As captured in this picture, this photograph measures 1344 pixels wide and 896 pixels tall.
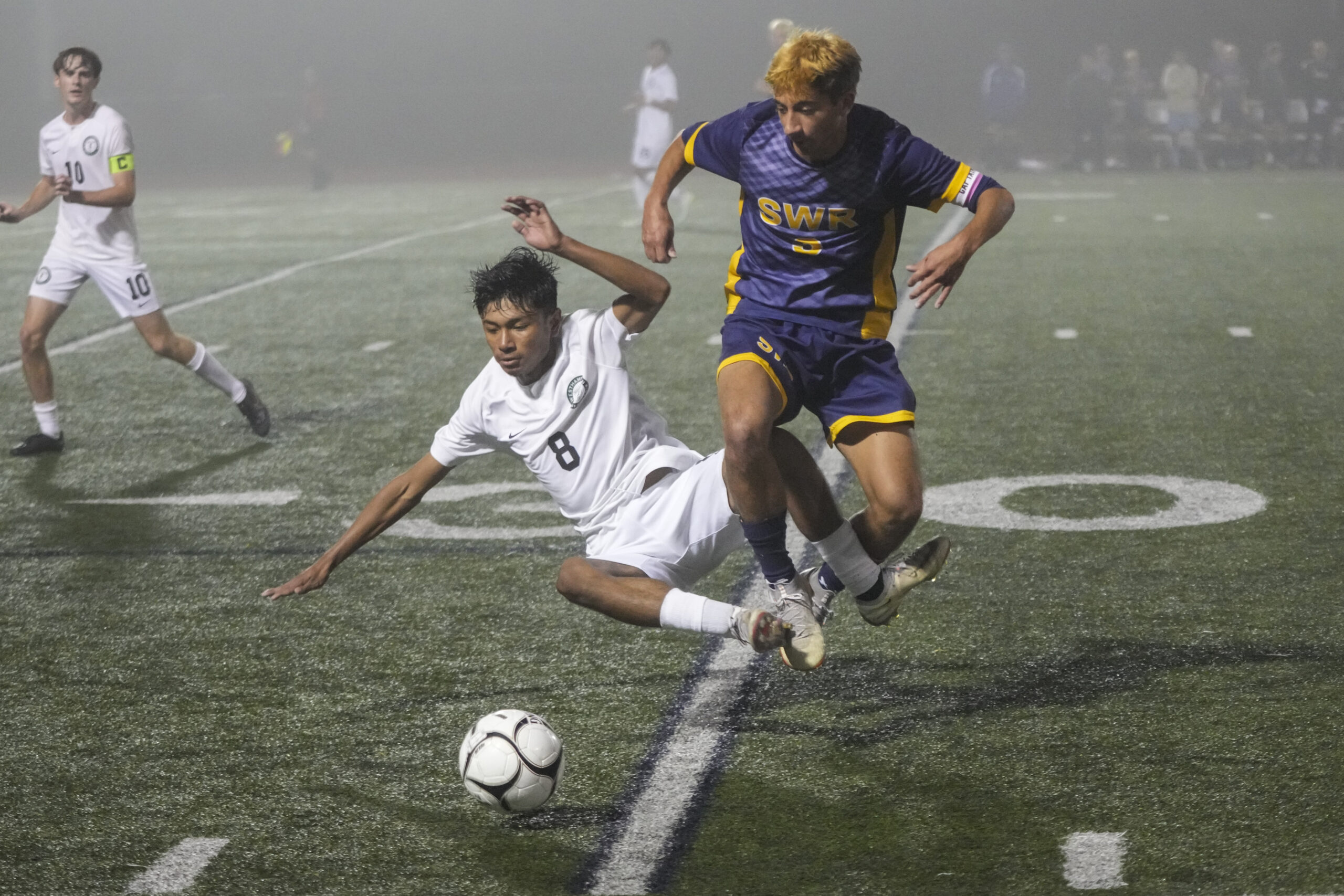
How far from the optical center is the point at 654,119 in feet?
59.7

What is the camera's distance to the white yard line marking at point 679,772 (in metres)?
3.32

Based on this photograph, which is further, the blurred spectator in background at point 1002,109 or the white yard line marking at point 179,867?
the blurred spectator in background at point 1002,109

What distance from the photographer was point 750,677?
14.8 feet

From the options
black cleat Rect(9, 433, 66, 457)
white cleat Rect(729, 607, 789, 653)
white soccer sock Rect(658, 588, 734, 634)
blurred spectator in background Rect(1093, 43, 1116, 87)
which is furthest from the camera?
blurred spectator in background Rect(1093, 43, 1116, 87)

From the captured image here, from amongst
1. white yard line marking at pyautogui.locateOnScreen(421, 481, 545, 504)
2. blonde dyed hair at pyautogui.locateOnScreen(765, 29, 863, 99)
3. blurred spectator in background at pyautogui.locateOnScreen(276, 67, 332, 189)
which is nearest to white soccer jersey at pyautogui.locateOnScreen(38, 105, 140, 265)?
white yard line marking at pyautogui.locateOnScreen(421, 481, 545, 504)

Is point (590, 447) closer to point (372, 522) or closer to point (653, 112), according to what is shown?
point (372, 522)

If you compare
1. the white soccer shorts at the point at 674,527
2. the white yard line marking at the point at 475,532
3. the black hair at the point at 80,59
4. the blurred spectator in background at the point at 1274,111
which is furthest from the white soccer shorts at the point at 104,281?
the blurred spectator in background at the point at 1274,111

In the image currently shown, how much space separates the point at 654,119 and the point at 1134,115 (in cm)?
1247

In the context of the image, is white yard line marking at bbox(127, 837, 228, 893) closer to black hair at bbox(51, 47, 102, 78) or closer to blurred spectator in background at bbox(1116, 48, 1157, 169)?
black hair at bbox(51, 47, 102, 78)

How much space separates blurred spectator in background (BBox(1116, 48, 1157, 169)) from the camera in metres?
27.8

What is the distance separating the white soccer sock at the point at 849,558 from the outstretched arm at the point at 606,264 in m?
0.73

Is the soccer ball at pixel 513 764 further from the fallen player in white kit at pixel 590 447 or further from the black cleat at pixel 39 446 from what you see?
the black cleat at pixel 39 446

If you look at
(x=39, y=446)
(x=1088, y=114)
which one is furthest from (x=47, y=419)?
(x=1088, y=114)

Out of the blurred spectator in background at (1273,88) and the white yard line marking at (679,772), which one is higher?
the blurred spectator in background at (1273,88)
